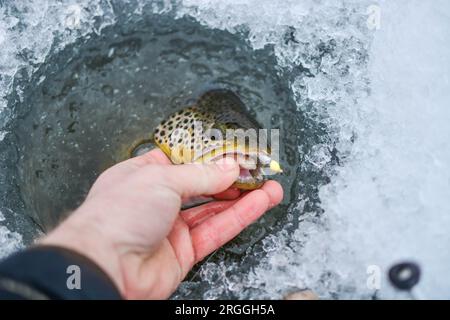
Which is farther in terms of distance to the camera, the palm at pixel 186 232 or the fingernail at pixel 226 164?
the fingernail at pixel 226 164

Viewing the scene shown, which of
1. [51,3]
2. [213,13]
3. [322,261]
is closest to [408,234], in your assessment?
[322,261]

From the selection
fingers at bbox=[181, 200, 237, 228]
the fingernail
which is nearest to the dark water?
fingers at bbox=[181, 200, 237, 228]

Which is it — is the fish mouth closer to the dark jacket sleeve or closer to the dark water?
the dark water

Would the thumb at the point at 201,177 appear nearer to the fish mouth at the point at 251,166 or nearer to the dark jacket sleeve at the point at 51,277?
the fish mouth at the point at 251,166

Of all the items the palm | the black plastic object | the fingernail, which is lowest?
the black plastic object

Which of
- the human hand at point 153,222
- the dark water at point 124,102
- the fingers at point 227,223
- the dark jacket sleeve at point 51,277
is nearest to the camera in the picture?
the dark jacket sleeve at point 51,277

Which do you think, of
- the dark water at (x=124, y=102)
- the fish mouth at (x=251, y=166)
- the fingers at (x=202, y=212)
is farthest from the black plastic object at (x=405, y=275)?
the fingers at (x=202, y=212)
